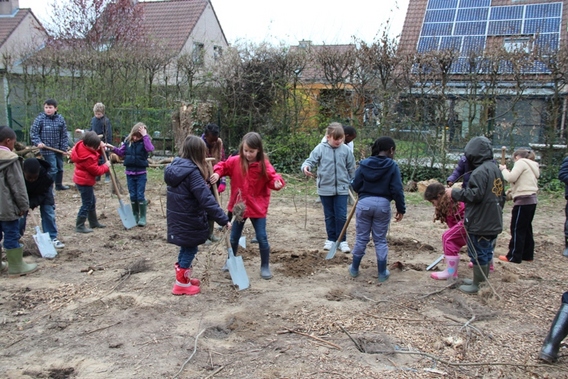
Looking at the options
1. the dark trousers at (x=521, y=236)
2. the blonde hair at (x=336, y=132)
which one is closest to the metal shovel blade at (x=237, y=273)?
the blonde hair at (x=336, y=132)

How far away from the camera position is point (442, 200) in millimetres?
5117

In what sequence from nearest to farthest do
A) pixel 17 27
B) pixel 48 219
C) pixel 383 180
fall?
pixel 383 180 → pixel 48 219 → pixel 17 27

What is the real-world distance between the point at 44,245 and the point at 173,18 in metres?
23.8

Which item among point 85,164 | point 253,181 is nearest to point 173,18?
point 85,164

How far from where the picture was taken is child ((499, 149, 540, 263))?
593 centimetres

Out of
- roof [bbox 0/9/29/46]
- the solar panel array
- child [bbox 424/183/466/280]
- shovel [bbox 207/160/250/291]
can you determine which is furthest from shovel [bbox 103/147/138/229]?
roof [bbox 0/9/29/46]

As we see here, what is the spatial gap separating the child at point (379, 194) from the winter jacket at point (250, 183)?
868mm

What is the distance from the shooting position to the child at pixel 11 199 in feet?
16.1

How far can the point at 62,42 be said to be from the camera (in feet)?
76.0

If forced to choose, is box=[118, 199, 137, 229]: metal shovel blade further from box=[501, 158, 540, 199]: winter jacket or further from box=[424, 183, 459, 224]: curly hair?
box=[501, 158, 540, 199]: winter jacket

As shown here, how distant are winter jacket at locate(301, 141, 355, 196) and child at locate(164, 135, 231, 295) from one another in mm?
1785

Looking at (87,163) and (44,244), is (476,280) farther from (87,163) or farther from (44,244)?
(87,163)

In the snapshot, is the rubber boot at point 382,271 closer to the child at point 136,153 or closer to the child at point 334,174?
the child at point 334,174

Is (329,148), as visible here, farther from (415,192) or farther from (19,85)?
(19,85)
